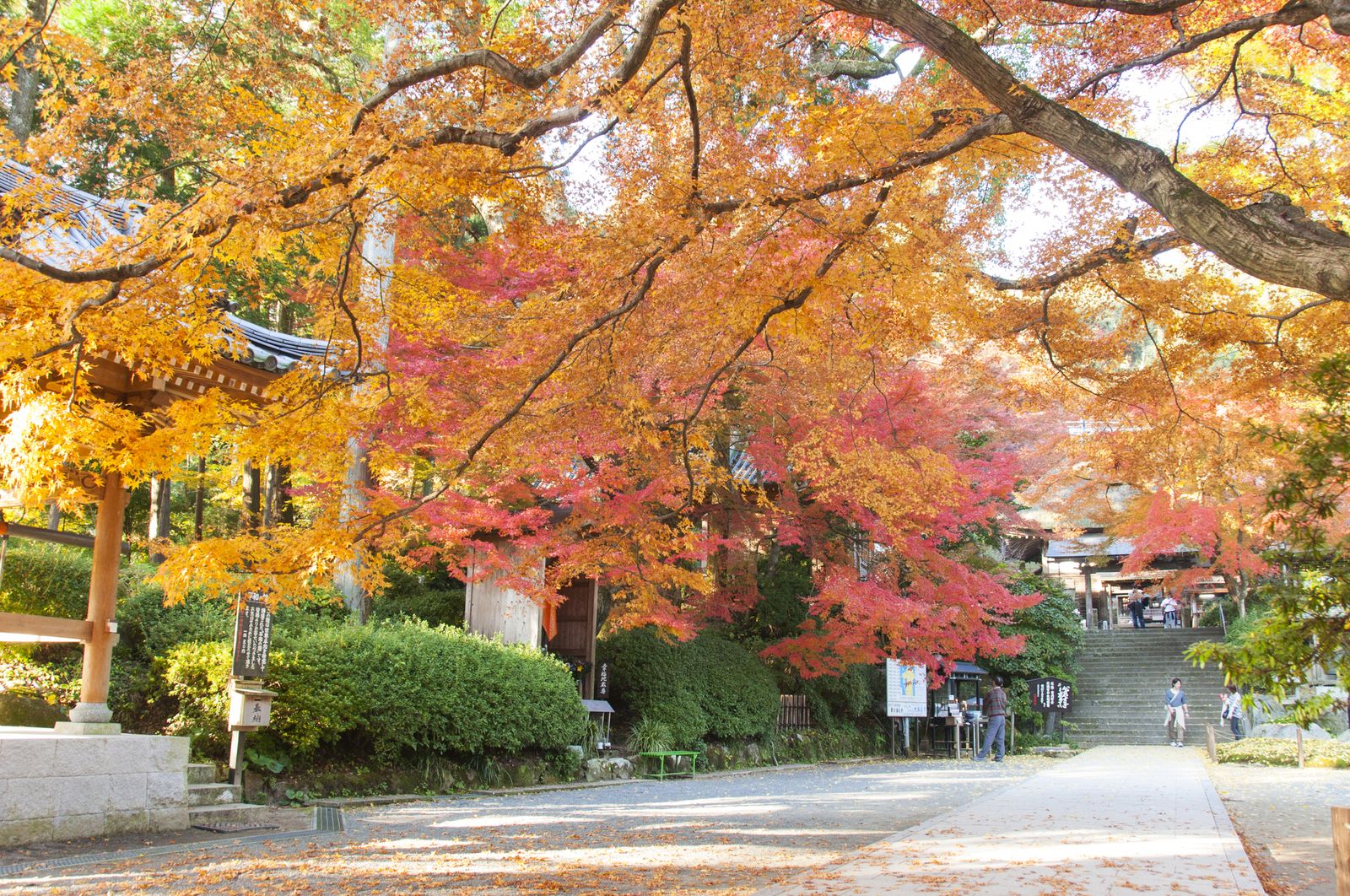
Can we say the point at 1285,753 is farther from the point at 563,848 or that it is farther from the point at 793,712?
the point at 563,848

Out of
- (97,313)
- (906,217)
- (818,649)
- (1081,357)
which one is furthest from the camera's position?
(818,649)

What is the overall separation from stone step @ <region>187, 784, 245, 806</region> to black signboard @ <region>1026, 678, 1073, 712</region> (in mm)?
17187

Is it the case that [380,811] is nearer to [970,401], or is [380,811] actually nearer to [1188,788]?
[1188,788]

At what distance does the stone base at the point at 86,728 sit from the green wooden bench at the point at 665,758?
7.41m

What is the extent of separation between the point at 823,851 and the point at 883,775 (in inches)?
324

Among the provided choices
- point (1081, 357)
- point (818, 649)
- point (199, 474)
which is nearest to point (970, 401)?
point (818, 649)

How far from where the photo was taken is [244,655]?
834cm

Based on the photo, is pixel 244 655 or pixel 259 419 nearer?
pixel 259 419

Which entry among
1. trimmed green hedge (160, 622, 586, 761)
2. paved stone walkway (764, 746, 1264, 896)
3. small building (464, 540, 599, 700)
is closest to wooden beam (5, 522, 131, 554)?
trimmed green hedge (160, 622, 586, 761)

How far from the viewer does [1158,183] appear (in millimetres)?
4785

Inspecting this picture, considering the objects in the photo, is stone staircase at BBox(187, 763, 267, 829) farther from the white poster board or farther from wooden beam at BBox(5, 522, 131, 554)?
the white poster board

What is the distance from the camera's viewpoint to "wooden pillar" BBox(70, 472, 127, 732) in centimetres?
763

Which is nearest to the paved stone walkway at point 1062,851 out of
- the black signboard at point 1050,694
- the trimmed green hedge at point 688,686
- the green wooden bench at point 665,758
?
the green wooden bench at point 665,758

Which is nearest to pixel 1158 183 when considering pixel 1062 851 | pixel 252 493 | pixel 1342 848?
pixel 1342 848
